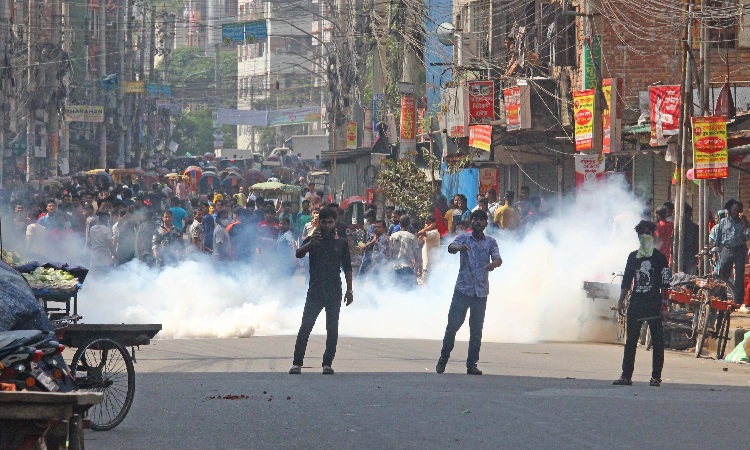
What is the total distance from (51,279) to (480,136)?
21.2 m

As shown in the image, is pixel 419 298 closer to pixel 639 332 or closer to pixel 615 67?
pixel 639 332

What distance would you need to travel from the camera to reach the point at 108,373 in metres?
9.77

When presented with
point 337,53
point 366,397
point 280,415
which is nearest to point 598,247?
point 366,397

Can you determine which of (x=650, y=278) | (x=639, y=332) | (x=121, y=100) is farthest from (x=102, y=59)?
(x=639, y=332)

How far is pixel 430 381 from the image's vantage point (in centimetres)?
1277

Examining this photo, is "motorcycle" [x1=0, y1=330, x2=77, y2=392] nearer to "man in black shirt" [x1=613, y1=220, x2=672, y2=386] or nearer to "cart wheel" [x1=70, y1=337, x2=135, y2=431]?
"cart wheel" [x1=70, y1=337, x2=135, y2=431]

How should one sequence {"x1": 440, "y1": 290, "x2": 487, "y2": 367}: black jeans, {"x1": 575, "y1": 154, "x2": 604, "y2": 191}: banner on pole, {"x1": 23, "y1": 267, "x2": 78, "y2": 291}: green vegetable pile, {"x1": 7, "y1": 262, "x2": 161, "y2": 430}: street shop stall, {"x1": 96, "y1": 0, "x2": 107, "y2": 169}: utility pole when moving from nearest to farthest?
{"x1": 7, "y1": 262, "x2": 161, "y2": 430}: street shop stall
{"x1": 23, "y1": 267, "x2": 78, "y2": 291}: green vegetable pile
{"x1": 440, "y1": 290, "x2": 487, "y2": 367}: black jeans
{"x1": 575, "y1": 154, "x2": 604, "y2": 191}: banner on pole
{"x1": 96, "y1": 0, "x2": 107, "y2": 169}: utility pole

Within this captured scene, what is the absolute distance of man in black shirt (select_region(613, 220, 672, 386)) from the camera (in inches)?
506

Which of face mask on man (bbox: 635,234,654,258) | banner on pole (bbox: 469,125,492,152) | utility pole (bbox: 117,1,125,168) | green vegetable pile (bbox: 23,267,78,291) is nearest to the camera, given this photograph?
green vegetable pile (bbox: 23,267,78,291)

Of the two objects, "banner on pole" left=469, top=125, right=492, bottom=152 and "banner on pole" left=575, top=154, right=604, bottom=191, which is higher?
"banner on pole" left=469, top=125, right=492, bottom=152

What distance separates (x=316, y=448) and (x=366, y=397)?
2.63 m

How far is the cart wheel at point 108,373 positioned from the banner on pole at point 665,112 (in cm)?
1586

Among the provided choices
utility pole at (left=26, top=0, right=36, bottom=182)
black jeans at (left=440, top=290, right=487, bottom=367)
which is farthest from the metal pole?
black jeans at (left=440, top=290, right=487, bottom=367)

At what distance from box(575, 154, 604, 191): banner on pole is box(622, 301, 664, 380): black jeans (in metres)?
14.2
